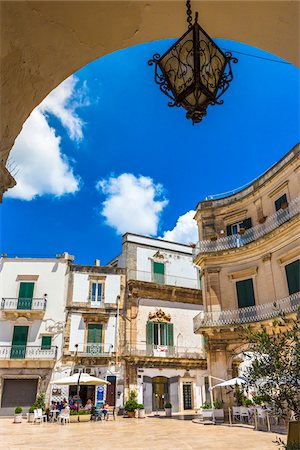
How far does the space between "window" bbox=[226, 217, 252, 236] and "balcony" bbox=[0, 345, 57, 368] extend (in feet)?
46.2

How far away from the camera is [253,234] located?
20.1 meters

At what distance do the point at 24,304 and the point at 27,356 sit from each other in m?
3.52

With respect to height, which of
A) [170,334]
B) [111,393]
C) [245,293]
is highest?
[245,293]

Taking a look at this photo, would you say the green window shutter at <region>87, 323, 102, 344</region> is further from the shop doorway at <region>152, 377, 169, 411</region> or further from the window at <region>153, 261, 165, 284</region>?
the window at <region>153, 261, 165, 284</region>

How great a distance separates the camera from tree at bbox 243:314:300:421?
5.25 m

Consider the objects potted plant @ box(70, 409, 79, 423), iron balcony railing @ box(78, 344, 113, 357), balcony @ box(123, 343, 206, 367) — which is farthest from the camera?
balcony @ box(123, 343, 206, 367)

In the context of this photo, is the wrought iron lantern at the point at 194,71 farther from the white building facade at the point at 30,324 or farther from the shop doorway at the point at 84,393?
the shop doorway at the point at 84,393

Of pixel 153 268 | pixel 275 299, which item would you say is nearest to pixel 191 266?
pixel 153 268

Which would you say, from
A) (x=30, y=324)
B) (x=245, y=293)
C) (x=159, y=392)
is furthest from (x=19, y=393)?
(x=245, y=293)

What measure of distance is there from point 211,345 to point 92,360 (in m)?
9.78

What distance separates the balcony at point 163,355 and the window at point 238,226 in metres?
10.8

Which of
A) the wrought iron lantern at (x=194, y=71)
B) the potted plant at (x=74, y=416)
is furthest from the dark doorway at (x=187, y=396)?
the wrought iron lantern at (x=194, y=71)

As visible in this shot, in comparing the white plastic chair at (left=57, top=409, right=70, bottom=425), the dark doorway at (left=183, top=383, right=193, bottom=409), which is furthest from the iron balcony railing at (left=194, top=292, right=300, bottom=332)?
the dark doorway at (left=183, top=383, right=193, bottom=409)

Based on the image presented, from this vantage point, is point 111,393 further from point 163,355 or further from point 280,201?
point 280,201
